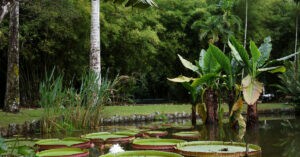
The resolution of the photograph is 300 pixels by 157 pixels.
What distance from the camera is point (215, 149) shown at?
19.0 feet

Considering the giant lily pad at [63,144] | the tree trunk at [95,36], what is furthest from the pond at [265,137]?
the tree trunk at [95,36]

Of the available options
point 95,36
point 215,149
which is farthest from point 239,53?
point 95,36

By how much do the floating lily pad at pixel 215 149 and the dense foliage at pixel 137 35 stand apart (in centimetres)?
520

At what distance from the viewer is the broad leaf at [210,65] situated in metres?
9.98

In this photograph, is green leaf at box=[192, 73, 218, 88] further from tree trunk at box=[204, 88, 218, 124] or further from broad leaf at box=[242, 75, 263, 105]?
broad leaf at box=[242, 75, 263, 105]

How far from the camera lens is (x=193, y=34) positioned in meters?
23.3

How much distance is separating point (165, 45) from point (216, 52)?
1153 centimetres

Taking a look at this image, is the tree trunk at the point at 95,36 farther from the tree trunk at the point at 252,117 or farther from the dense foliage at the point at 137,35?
the tree trunk at the point at 252,117

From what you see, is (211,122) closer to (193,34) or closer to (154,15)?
(154,15)

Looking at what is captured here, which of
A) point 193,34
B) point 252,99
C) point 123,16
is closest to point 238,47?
point 252,99

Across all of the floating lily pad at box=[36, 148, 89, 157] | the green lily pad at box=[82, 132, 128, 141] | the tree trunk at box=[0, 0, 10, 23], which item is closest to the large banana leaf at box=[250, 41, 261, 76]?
the green lily pad at box=[82, 132, 128, 141]

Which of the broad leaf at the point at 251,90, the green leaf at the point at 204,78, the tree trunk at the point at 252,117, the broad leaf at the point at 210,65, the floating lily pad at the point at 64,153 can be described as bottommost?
the floating lily pad at the point at 64,153

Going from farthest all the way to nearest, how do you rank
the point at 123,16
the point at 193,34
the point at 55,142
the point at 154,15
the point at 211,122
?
the point at 193,34 < the point at 154,15 < the point at 123,16 < the point at 211,122 < the point at 55,142

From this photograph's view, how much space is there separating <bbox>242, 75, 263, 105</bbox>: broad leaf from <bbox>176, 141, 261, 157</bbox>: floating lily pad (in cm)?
206
